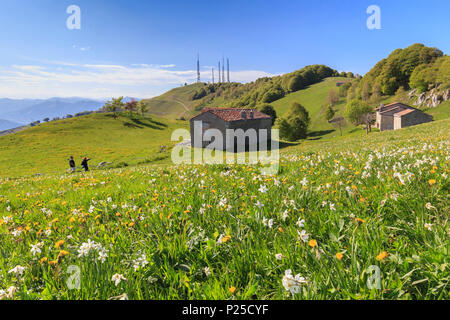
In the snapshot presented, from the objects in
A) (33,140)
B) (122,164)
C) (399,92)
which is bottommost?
(122,164)

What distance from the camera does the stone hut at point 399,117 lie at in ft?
257

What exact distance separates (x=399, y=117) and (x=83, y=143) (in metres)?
107

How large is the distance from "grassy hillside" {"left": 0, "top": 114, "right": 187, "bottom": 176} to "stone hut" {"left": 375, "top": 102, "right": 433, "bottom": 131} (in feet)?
258

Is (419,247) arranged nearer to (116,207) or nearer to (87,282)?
(87,282)

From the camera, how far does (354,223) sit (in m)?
2.79

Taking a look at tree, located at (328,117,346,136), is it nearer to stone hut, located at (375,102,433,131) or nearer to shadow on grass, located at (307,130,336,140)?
shadow on grass, located at (307,130,336,140)

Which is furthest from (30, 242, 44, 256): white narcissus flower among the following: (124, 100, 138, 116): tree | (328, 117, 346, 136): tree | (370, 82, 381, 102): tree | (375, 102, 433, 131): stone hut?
(370, 82, 381, 102): tree

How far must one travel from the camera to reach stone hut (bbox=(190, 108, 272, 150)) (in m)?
59.2

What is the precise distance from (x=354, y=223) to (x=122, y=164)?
150ft

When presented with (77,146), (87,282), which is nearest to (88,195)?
(87,282)

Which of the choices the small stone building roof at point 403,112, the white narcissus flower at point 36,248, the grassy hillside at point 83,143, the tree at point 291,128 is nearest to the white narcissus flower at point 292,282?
the white narcissus flower at point 36,248

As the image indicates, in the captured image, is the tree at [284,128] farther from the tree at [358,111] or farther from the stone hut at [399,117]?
the stone hut at [399,117]

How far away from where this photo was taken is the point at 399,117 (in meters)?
80.1
